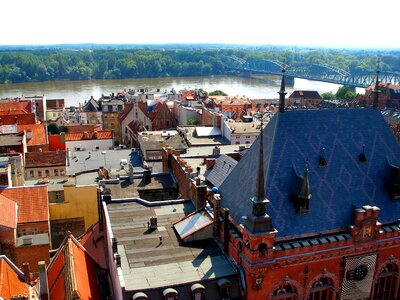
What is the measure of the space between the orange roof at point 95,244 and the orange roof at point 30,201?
7.34 meters

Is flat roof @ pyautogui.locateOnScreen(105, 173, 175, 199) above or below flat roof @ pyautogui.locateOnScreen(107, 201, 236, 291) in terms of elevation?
below

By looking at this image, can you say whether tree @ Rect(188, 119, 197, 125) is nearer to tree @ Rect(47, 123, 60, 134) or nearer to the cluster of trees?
tree @ Rect(47, 123, 60, 134)

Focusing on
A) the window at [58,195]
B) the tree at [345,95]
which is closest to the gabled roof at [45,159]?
the window at [58,195]

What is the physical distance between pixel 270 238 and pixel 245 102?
113643mm

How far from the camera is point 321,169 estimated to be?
29.5m

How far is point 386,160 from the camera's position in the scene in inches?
1224

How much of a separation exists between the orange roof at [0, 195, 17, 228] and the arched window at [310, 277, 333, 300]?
2898 centimetres

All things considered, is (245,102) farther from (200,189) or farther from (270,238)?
(270,238)

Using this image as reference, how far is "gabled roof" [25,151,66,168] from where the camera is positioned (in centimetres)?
6944

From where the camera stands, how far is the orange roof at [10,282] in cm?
2920

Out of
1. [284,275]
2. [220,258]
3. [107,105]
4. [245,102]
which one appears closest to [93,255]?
[220,258]

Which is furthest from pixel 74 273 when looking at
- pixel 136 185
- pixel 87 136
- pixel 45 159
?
pixel 87 136

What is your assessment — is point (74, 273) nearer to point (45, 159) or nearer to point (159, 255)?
point (159, 255)

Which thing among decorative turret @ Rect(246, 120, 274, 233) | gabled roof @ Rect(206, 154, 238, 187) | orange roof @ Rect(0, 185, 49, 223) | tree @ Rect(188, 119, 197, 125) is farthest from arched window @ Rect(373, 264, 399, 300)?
tree @ Rect(188, 119, 197, 125)
